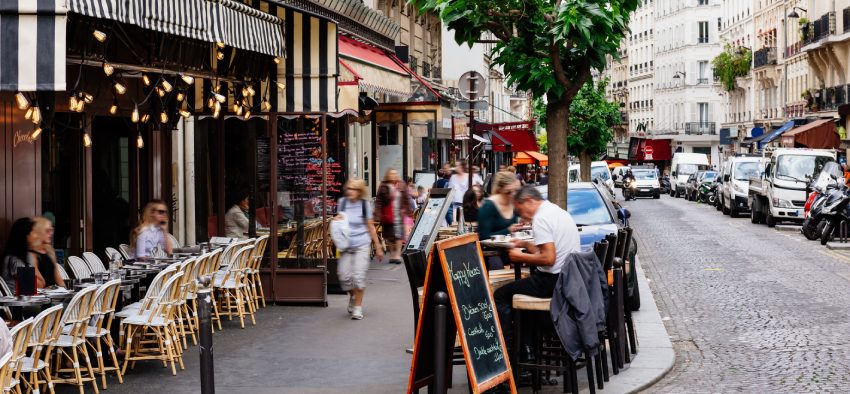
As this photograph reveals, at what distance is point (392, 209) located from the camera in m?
21.5

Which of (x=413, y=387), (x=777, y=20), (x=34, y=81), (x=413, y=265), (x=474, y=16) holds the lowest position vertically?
(x=413, y=387)

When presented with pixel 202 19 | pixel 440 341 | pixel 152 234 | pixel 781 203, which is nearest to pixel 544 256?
pixel 440 341

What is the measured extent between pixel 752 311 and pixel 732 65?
2822 inches

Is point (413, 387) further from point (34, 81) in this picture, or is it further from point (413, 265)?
point (34, 81)

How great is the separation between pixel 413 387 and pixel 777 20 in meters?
70.6

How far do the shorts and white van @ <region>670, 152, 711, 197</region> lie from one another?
55945 millimetres

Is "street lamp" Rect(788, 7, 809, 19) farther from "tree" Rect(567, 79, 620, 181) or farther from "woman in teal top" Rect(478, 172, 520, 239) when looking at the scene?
"woman in teal top" Rect(478, 172, 520, 239)

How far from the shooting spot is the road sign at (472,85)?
19203 mm

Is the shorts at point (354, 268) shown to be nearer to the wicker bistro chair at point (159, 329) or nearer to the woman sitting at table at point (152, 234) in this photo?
the woman sitting at table at point (152, 234)

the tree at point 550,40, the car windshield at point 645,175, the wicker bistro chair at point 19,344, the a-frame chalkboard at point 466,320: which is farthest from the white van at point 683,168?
the wicker bistro chair at point 19,344

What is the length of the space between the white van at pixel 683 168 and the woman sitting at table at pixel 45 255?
59759mm

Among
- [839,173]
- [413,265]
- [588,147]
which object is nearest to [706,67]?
[588,147]

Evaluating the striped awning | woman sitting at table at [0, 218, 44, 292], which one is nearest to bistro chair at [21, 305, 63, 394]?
Answer: the striped awning

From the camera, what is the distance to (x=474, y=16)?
54.5 ft
